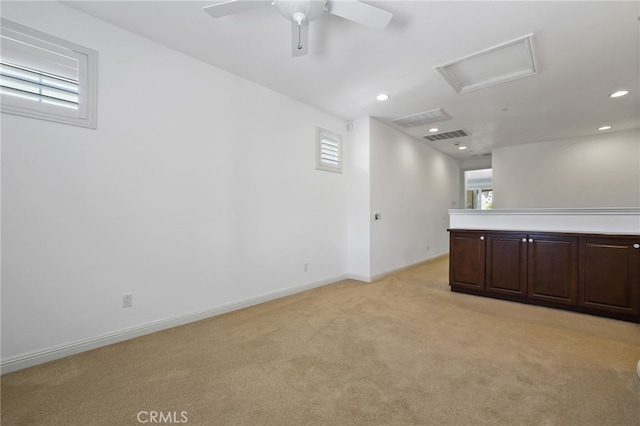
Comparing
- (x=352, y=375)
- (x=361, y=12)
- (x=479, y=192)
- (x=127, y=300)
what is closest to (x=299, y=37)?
(x=361, y=12)

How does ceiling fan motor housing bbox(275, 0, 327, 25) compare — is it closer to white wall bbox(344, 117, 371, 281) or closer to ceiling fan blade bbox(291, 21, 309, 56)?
A: ceiling fan blade bbox(291, 21, 309, 56)

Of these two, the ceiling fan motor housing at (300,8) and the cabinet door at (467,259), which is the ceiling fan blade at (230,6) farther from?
the cabinet door at (467,259)

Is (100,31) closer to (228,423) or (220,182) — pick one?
(220,182)

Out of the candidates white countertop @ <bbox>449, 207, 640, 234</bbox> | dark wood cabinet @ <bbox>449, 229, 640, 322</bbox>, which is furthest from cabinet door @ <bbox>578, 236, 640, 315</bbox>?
white countertop @ <bbox>449, 207, 640, 234</bbox>

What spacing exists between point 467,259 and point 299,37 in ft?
11.6

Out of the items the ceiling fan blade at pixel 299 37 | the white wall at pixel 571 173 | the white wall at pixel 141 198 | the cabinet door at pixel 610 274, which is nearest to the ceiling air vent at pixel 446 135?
the white wall at pixel 571 173

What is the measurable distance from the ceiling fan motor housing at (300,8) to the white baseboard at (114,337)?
2.89 m

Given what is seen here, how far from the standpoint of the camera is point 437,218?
23.0ft

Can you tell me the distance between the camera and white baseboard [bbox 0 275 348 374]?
201 centimetres

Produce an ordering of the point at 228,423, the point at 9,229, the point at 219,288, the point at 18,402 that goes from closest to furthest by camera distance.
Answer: the point at 228,423 < the point at 18,402 < the point at 9,229 < the point at 219,288

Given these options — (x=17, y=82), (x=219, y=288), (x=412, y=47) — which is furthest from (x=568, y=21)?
(x=17, y=82)

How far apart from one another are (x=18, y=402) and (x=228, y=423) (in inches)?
51.7

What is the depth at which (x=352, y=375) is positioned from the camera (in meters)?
1.94

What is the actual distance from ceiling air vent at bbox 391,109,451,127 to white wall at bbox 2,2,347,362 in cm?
209
